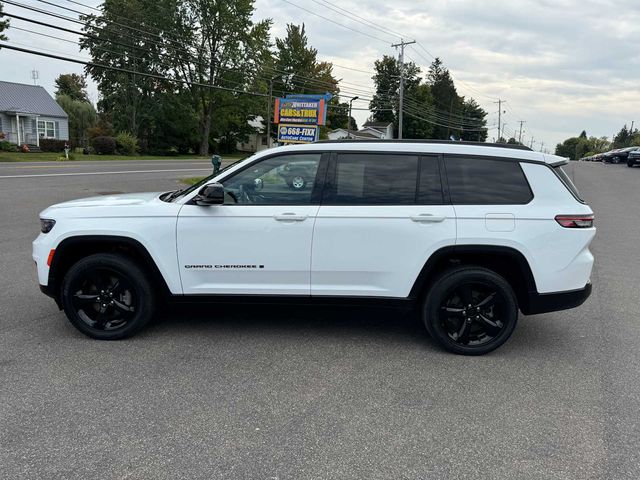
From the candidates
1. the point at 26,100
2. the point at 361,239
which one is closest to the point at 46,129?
the point at 26,100

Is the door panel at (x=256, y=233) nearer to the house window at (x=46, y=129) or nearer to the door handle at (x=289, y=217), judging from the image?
the door handle at (x=289, y=217)

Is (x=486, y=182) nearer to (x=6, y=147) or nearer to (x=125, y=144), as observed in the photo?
(x=6, y=147)

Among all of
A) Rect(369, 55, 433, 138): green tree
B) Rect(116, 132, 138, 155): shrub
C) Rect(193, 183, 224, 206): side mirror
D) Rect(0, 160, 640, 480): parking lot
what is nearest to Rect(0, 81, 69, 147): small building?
Rect(116, 132, 138, 155): shrub

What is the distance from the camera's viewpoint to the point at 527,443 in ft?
10.3

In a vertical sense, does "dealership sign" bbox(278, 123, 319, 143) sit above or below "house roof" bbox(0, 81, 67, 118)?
below

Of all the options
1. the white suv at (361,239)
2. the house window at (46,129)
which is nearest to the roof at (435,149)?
the white suv at (361,239)

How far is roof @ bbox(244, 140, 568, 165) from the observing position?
14.5 feet

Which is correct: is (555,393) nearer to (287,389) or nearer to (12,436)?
(287,389)

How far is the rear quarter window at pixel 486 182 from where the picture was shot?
4348 millimetres

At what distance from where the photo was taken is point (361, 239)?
14.1ft

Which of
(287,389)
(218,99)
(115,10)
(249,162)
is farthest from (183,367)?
(115,10)

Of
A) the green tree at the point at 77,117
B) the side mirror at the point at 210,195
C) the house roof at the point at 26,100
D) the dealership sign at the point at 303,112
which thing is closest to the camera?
the side mirror at the point at 210,195

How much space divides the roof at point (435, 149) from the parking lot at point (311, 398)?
170 centimetres

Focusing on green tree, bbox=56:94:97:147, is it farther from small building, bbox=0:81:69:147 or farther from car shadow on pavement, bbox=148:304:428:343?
car shadow on pavement, bbox=148:304:428:343
